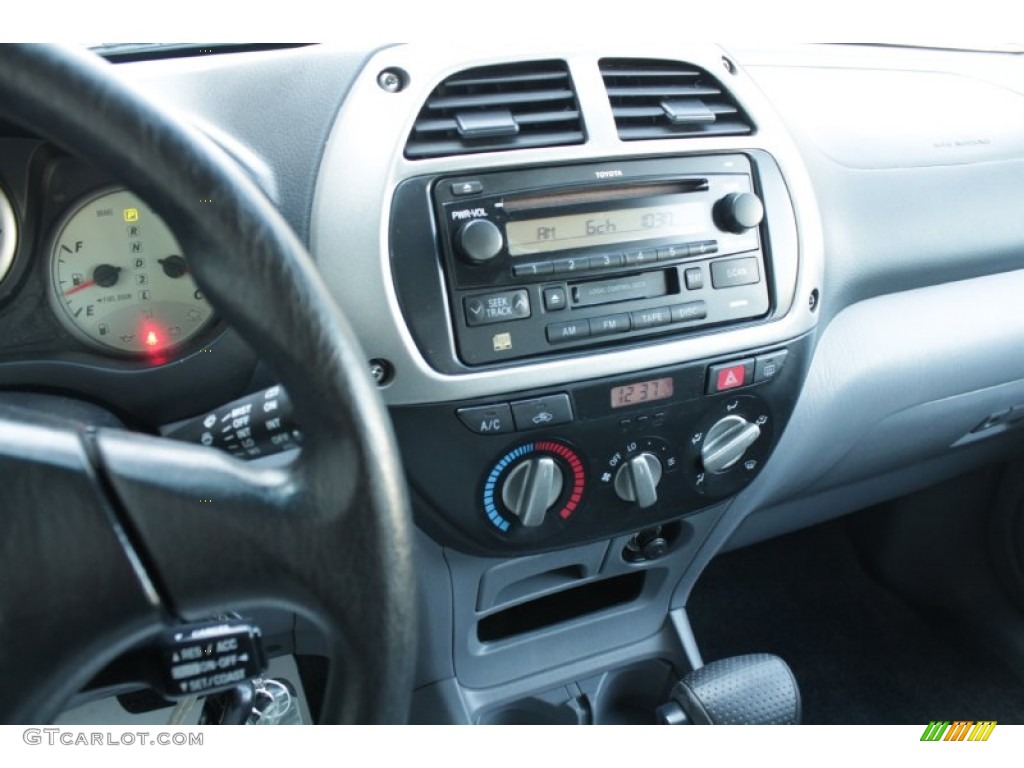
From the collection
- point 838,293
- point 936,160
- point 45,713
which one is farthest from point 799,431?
point 45,713

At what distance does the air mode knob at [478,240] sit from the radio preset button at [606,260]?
105 millimetres

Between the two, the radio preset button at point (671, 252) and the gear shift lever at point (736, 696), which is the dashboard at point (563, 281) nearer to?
the radio preset button at point (671, 252)

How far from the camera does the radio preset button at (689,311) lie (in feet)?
3.08

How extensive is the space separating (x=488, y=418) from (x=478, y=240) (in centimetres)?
18

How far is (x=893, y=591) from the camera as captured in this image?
1.80 metres

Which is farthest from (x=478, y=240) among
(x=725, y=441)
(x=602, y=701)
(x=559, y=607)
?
(x=602, y=701)

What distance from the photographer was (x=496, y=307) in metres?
0.86

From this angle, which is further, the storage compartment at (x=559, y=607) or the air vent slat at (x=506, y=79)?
the storage compartment at (x=559, y=607)

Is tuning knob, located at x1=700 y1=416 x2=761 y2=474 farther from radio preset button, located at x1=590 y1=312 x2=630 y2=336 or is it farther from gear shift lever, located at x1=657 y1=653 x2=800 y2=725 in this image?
gear shift lever, located at x1=657 y1=653 x2=800 y2=725

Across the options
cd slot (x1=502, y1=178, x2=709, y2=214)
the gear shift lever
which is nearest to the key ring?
the gear shift lever

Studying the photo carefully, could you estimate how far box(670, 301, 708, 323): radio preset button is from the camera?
0.94 m

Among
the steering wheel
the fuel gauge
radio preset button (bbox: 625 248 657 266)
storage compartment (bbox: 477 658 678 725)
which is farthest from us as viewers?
storage compartment (bbox: 477 658 678 725)

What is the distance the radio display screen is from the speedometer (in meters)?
0.31
